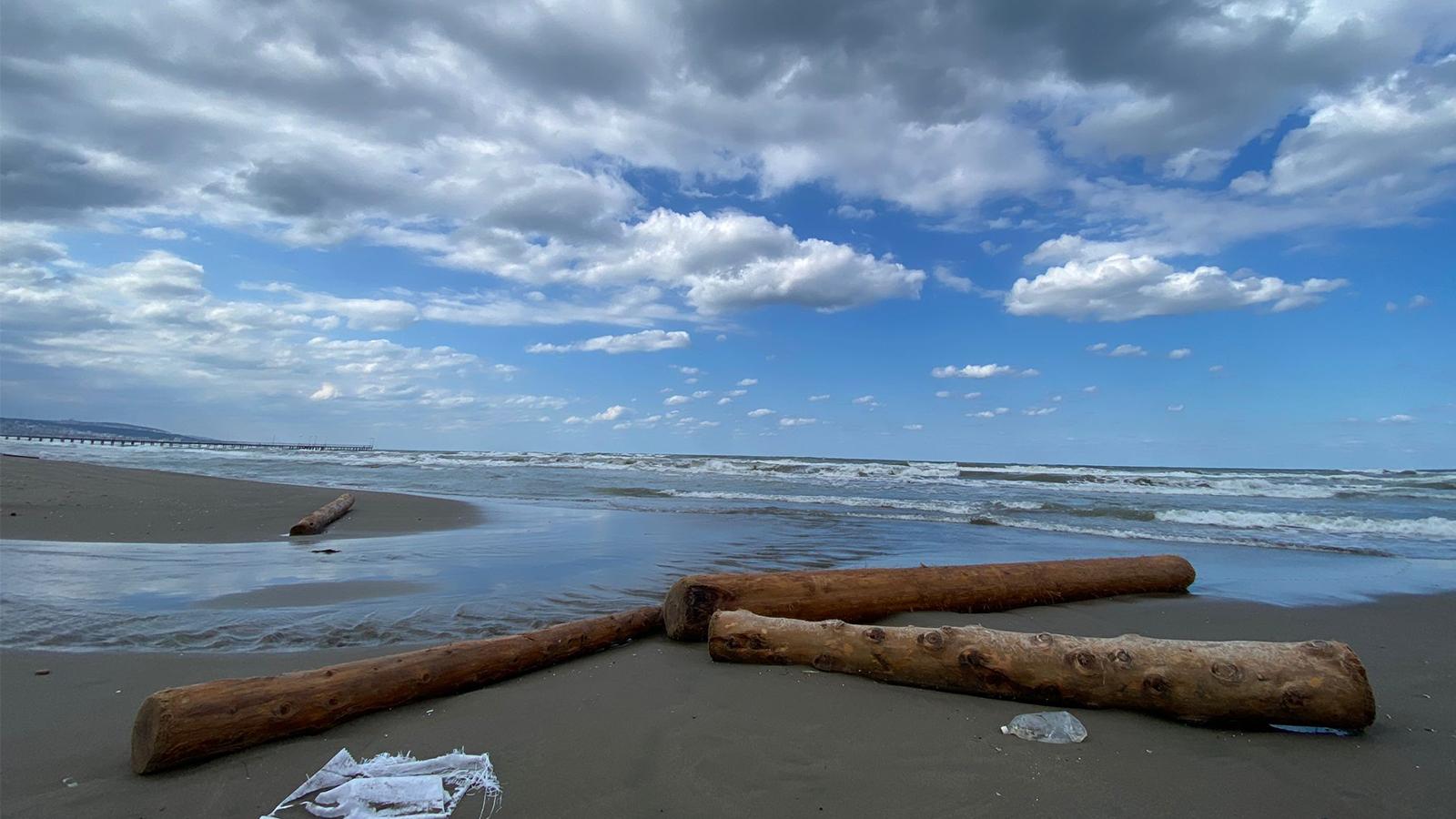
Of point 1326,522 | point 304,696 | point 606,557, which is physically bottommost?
point 606,557

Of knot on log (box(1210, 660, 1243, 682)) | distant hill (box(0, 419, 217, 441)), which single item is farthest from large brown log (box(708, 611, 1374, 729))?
distant hill (box(0, 419, 217, 441))

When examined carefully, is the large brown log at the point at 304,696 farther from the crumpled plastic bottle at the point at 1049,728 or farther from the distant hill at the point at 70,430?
the distant hill at the point at 70,430

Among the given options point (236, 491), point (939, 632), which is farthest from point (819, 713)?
point (236, 491)

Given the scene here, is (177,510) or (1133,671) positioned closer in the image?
(1133,671)

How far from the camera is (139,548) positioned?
29.9ft

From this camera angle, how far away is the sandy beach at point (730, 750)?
270cm

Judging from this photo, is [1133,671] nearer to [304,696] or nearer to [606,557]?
[304,696]

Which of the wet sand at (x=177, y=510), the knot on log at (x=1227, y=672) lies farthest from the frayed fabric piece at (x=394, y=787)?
the wet sand at (x=177, y=510)

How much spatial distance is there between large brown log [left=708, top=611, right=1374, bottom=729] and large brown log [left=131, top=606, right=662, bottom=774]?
1983 mm

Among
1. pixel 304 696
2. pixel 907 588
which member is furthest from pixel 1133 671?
pixel 304 696

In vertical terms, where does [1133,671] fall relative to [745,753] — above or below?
above

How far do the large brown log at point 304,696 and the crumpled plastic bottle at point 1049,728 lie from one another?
2.85 meters

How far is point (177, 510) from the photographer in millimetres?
13633

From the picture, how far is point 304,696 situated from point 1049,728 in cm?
365
